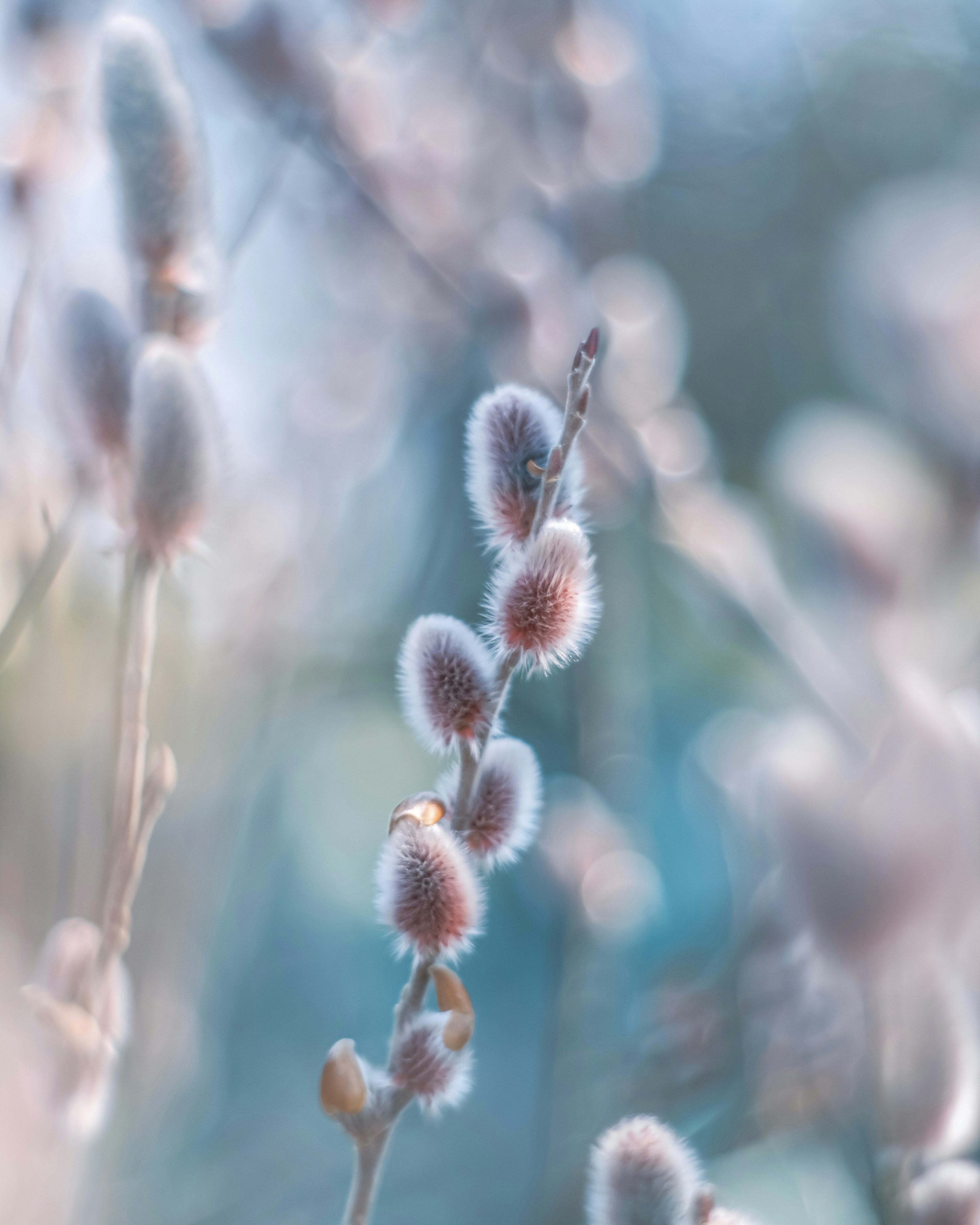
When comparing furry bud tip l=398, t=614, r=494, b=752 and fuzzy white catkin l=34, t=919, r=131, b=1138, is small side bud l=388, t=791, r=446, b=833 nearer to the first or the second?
furry bud tip l=398, t=614, r=494, b=752

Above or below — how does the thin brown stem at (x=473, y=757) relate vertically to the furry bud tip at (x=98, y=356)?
below

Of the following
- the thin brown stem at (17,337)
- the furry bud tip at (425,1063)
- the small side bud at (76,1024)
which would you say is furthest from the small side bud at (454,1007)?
the thin brown stem at (17,337)

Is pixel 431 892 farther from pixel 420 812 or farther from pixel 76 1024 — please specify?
pixel 76 1024

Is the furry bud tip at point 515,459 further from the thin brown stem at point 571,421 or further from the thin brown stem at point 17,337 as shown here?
the thin brown stem at point 17,337

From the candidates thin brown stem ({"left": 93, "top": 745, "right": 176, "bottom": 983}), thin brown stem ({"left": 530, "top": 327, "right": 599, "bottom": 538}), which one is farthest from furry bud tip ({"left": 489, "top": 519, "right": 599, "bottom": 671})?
thin brown stem ({"left": 93, "top": 745, "right": 176, "bottom": 983})

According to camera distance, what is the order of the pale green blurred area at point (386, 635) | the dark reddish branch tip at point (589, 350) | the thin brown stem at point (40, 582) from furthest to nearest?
1. the pale green blurred area at point (386, 635)
2. the thin brown stem at point (40, 582)
3. the dark reddish branch tip at point (589, 350)

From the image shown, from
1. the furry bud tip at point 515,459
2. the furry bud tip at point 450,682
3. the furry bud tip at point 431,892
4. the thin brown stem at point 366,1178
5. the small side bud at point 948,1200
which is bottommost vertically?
the thin brown stem at point 366,1178

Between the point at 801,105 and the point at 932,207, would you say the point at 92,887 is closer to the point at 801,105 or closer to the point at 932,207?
the point at 932,207

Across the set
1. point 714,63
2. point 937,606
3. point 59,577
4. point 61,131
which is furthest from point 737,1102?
point 714,63
